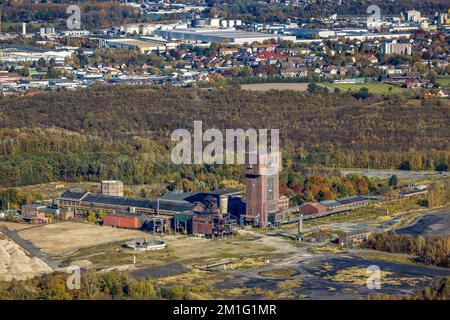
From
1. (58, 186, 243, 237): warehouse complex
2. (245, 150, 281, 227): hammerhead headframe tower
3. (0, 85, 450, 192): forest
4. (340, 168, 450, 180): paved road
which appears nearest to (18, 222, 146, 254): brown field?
(58, 186, 243, 237): warehouse complex

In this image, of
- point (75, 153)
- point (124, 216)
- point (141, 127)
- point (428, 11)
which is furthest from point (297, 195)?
point (428, 11)

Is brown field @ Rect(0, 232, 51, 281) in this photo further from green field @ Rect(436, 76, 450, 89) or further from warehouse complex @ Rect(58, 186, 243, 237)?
green field @ Rect(436, 76, 450, 89)

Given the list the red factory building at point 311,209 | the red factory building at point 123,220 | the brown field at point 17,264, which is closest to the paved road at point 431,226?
the red factory building at point 311,209

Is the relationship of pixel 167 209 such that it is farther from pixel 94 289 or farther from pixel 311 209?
pixel 94 289

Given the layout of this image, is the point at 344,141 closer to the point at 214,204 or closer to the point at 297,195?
the point at 297,195

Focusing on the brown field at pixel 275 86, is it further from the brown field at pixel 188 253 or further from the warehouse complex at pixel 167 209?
the brown field at pixel 188 253

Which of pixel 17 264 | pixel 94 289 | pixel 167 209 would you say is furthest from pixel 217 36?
pixel 94 289
